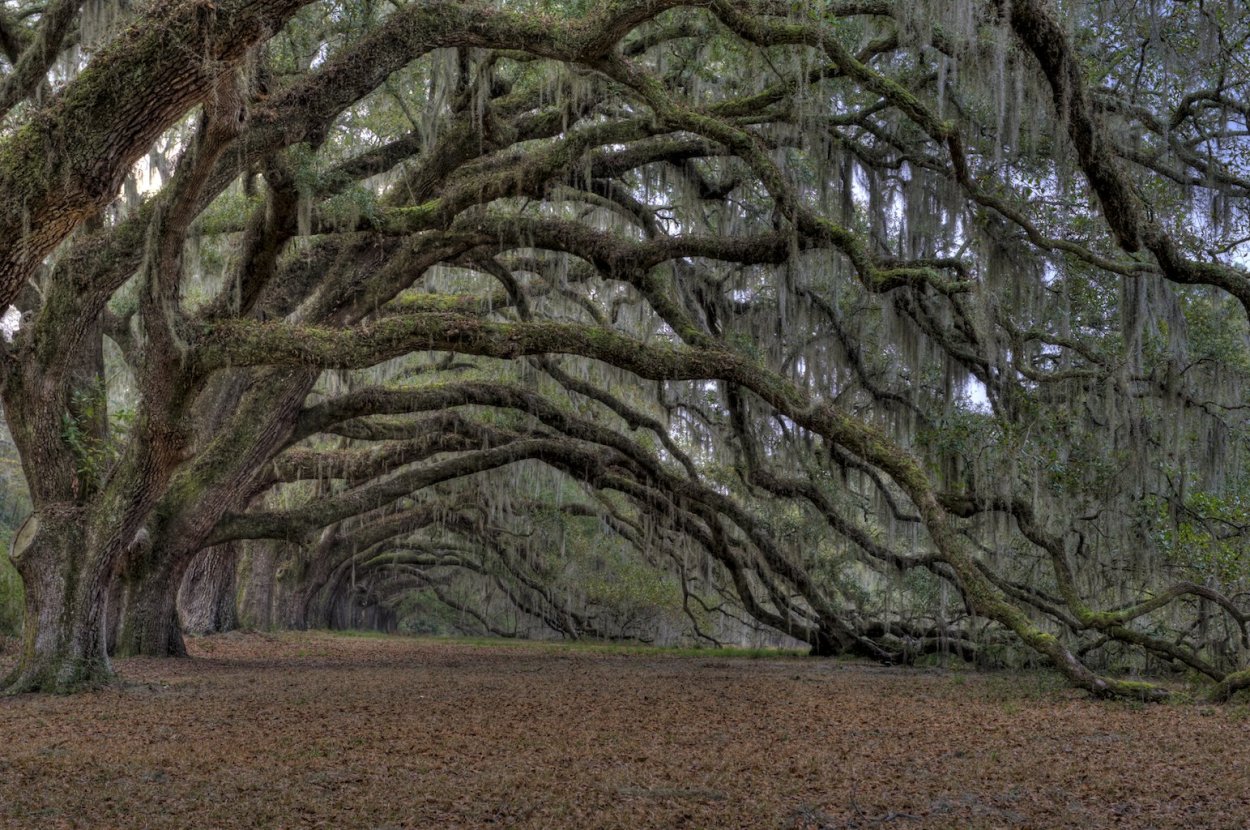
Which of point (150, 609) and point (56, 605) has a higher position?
point (56, 605)

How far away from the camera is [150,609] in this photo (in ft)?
35.0

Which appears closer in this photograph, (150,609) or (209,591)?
(150,609)

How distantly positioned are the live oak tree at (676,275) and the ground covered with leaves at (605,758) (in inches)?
44.4

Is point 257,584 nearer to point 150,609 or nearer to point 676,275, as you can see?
point 150,609

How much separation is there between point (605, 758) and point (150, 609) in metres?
7.34

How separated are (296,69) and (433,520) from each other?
928cm

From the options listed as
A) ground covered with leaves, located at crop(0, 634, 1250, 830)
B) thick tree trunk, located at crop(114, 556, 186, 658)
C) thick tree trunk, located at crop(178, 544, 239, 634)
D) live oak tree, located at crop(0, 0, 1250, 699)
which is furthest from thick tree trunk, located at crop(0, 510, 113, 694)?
thick tree trunk, located at crop(178, 544, 239, 634)

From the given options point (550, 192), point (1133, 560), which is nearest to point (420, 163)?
point (550, 192)

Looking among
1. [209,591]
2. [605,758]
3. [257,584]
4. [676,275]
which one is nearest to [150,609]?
[209,591]

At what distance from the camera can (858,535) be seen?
11.8 meters

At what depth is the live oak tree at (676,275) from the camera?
20.9 feet

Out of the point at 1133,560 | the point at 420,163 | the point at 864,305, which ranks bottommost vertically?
the point at 1133,560

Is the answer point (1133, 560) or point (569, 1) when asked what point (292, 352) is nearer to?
point (569, 1)

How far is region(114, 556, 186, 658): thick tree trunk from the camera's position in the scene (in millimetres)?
10383
